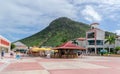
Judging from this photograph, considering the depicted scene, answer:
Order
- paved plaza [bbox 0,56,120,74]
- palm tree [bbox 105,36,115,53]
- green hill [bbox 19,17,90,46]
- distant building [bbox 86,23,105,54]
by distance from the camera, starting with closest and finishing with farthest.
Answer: paved plaza [bbox 0,56,120,74]
palm tree [bbox 105,36,115,53]
distant building [bbox 86,23,105,54]
green hill [bbox 19,17,90,46]

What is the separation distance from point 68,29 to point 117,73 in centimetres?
14102

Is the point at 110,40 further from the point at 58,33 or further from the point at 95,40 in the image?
the point at 58,33

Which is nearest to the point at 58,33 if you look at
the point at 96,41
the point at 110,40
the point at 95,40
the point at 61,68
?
the point at 96,41

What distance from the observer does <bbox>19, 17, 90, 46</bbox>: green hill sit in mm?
140762

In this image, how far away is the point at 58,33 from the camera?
149m

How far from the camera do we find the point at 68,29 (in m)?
157

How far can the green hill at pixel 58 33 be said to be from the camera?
141 metres

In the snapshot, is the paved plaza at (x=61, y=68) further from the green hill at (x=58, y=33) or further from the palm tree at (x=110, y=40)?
the green hill at (x=58, y=33)

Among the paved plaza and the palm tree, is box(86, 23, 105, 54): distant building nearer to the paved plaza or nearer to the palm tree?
the palm tree

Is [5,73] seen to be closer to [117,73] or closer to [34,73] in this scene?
[34,73]

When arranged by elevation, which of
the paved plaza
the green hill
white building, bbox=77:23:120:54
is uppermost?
the green hill

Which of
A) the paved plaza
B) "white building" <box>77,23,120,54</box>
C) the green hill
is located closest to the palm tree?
"white building" <box>77,23,120,54</box>

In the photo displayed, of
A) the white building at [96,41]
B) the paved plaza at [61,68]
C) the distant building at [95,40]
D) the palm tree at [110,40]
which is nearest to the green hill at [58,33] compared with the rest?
the white building at [96,41]

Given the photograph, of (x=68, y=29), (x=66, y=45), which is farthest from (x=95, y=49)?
(x=68, y=29)
